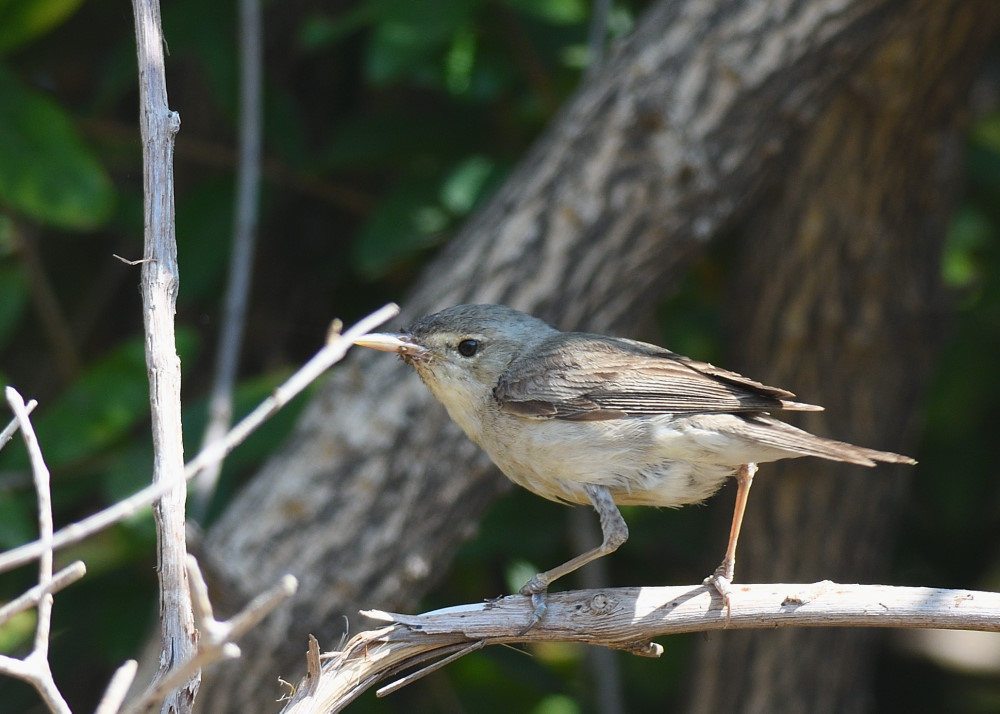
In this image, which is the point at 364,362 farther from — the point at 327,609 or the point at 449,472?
the point at 327,609

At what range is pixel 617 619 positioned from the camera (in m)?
2.42

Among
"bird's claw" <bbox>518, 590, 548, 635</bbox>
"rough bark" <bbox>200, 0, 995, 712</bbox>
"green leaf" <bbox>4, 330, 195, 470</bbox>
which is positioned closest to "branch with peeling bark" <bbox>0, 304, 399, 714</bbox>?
"bird's claw" <bbox>518, 590, 548, 635</bbox>

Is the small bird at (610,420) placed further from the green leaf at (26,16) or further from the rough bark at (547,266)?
the green leaf at (26,16)

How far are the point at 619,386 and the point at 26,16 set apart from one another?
295cm

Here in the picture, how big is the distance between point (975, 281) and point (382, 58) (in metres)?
3.17

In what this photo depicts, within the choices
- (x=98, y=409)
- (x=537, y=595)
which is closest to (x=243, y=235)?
(x=98, y=409)

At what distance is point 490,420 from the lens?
3.04 meters

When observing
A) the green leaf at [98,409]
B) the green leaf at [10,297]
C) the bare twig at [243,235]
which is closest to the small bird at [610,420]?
the green leaf at [98,409]

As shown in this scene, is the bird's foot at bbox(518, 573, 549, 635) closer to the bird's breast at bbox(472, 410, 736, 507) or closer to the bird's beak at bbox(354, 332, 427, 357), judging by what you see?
the bird's breast at bbox(472, 410, 736, 507)

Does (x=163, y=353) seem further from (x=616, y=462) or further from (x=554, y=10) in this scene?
(x=554, y=10)

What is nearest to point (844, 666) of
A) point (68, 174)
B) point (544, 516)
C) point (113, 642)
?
point (544, 516)

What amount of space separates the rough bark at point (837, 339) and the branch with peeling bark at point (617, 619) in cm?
282

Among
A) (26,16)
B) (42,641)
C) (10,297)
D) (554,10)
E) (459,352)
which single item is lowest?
(42,641)

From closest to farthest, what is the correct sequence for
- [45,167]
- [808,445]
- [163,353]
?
[163,353] → [808,445] → [45,167]
